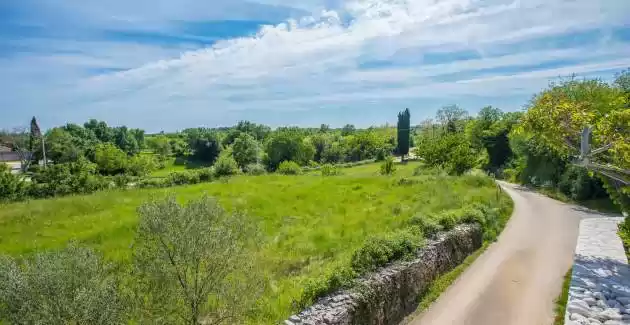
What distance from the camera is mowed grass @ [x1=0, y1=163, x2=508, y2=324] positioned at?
13.4 meters

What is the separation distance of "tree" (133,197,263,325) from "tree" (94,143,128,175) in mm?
58287

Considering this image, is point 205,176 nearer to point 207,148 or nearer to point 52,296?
point 52,296

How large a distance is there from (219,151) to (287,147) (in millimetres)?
20536

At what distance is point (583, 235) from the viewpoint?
16656 mm

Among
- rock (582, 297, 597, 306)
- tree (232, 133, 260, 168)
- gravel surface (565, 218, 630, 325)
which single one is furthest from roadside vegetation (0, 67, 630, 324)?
tree (232, 133, 260, 168)

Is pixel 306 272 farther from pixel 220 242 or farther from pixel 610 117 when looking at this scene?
pixel 610 117

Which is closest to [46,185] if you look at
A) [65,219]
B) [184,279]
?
[65,219]

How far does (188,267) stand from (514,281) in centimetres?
1156

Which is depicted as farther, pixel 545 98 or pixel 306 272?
pixel 545 98

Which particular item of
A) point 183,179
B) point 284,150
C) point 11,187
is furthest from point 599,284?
point 284,150

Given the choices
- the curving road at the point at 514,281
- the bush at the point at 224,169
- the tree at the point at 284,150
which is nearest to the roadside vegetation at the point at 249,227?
the bush at the point at 224,169

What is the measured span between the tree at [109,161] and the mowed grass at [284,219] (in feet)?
123

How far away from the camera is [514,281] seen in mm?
13570

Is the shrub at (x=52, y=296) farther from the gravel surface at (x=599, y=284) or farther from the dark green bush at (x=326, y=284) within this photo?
the gravel surface at (x=599, y=284)
